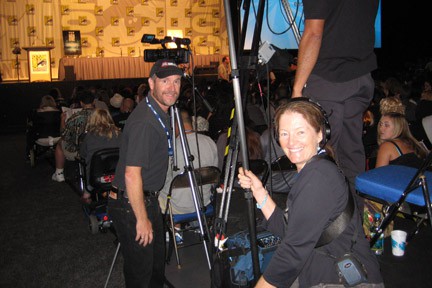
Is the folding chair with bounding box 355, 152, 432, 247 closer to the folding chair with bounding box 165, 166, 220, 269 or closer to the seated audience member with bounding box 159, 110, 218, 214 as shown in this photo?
the folding chair with bounding box 165, 166, 220, 269

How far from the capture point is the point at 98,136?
4.50 m

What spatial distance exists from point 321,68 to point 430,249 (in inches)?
87.7

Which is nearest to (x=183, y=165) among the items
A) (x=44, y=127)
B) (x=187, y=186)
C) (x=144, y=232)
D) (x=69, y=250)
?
(x=187, y=186)

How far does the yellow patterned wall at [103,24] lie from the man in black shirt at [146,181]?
1106cm

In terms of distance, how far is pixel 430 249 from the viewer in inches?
131

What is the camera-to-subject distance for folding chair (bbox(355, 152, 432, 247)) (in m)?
2.13

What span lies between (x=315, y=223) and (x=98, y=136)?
3.55 metres

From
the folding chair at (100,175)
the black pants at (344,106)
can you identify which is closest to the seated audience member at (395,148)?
the black pants at (344,106)

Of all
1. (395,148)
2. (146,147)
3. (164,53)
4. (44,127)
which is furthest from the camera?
(44,127)

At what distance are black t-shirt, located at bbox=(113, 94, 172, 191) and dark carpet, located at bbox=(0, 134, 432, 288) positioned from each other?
113cm

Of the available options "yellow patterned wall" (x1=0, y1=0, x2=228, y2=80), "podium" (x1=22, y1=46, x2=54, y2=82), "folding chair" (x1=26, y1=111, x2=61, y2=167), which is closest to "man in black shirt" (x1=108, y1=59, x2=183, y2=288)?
"folding chair" (x1=26, y1=111, x2=61, y2=167)

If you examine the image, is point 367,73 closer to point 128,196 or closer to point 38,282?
point 128,196

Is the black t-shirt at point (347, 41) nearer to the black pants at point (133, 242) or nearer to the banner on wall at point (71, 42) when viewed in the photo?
the black pants at point (133, 242)

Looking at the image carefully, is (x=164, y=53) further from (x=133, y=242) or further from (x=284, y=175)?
(x=284, y=175)
